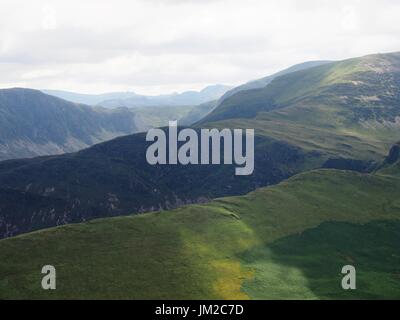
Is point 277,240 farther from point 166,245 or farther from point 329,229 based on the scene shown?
point 166,245

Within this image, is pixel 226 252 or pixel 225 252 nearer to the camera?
pixel 225 252
